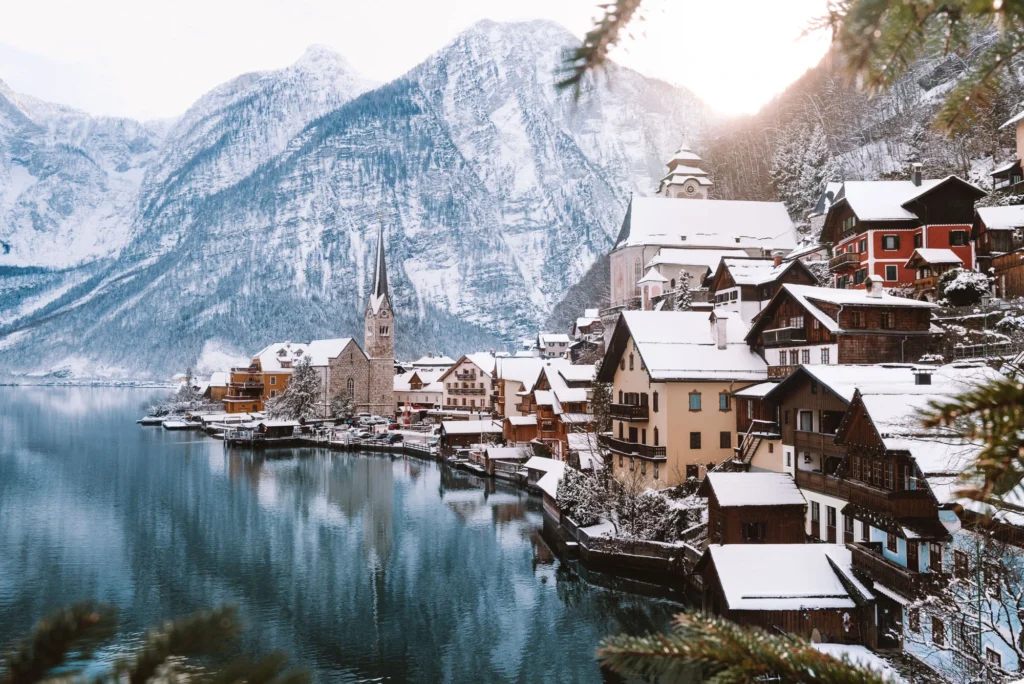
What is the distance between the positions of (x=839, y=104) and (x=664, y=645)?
8313 centimetres

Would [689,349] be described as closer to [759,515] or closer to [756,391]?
[756,391]

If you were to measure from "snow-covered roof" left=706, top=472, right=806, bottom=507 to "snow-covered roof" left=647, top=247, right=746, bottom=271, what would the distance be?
35.2 m

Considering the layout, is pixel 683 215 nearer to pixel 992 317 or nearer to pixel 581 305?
pixel 992 317

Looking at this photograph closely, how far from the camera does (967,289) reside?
2939cm

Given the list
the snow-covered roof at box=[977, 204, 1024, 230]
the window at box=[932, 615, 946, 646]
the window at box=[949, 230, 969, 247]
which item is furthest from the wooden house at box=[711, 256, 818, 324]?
the window at box=[932, 615, 946, 646]

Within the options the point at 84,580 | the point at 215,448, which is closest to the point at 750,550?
the point at 84,580

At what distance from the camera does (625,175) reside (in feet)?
642

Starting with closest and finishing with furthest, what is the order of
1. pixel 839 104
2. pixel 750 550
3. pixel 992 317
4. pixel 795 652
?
pixel 795 652 < pixel 750 550 < pixel 992 317 < pixel 839 104

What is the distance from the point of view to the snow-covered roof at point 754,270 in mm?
35062

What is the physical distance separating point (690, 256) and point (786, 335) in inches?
1288

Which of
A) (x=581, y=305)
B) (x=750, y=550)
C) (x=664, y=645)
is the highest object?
(x=581, y=305)

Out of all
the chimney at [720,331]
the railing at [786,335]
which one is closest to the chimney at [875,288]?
the railing at [786,335]

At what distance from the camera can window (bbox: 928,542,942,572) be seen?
14.3m

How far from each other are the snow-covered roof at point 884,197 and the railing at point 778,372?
14437 millimetres
